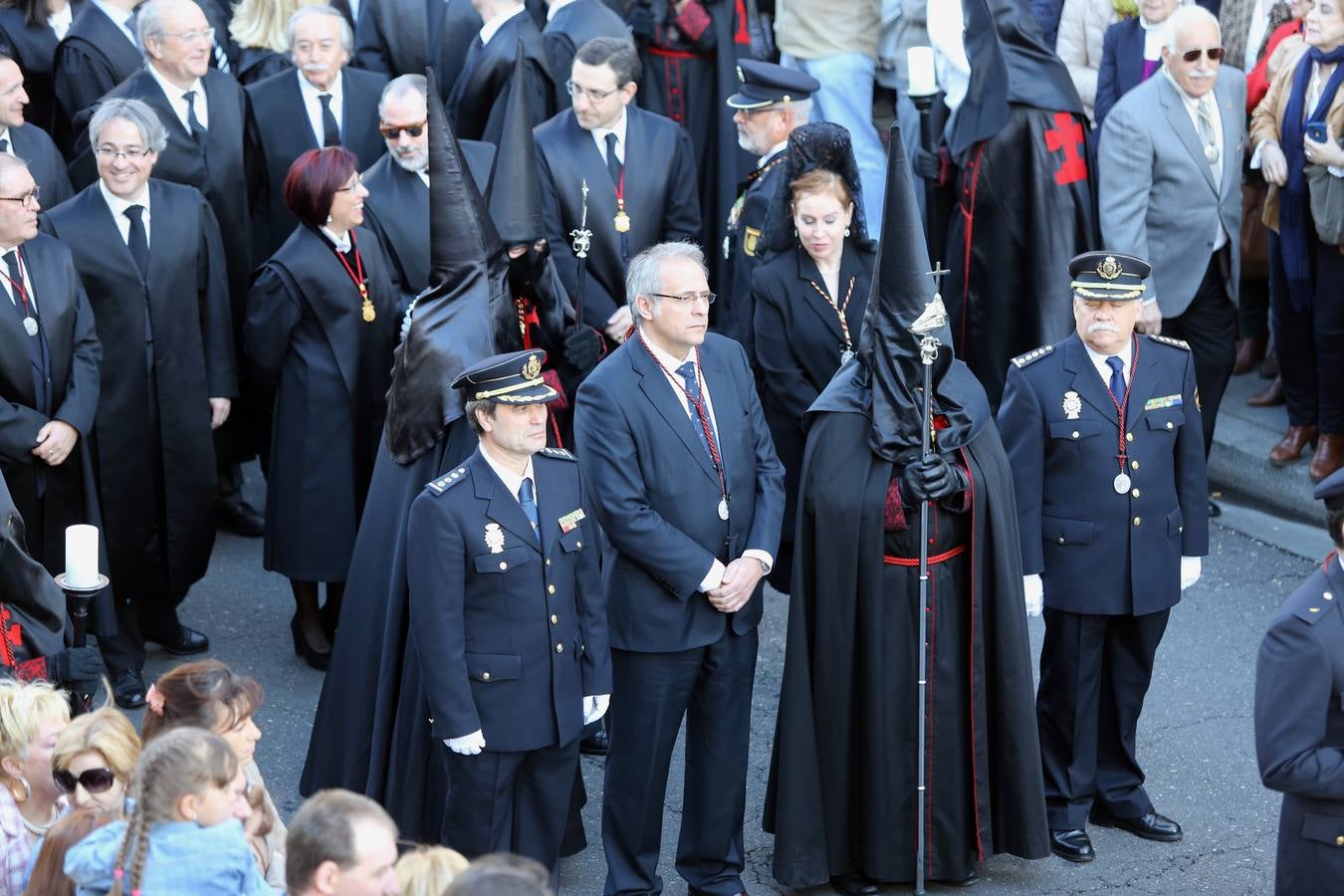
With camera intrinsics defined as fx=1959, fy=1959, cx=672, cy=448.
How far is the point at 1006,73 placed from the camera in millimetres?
8961

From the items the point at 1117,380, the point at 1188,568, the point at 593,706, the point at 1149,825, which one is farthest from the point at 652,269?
the point at 1149,825

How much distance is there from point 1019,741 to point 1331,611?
5.11 feet

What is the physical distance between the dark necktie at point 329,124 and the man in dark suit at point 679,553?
3247 mm

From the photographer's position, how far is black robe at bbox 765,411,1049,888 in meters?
6.17

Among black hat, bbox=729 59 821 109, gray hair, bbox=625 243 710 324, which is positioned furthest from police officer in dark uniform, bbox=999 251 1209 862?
black hat, bbox=729 59 821 109

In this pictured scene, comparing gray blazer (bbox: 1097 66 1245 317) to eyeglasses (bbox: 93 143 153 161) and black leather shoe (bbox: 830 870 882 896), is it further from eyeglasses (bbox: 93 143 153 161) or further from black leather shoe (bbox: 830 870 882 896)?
eyeglasses (bbox: 93 143 153 161)

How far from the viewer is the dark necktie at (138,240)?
7.67 metres

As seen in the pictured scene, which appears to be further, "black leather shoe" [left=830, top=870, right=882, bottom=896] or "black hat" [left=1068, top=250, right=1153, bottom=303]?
"black hat" [left=1068, top=250, right=1153, bottom=303]

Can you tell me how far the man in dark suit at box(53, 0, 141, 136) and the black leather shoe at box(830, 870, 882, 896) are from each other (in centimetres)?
509

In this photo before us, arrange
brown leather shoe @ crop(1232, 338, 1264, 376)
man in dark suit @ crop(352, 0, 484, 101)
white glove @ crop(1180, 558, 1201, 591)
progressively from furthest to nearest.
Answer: brown leather shoe @ crop(1232, 338, 1264, 376) → man in dark suit @ crop(352, 0, 484, 101) → white glove @ crop(1180, 558, 1201, 591)

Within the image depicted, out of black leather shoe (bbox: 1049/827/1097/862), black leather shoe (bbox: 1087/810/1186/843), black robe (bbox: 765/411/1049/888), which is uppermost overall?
black robe (bbox: 765/411/1049/888)

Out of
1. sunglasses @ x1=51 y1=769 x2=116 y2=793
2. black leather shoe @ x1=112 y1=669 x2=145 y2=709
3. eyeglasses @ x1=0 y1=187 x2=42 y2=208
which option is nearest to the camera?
sunglasses @ x1=51 y1=769 x2=116 y2=793

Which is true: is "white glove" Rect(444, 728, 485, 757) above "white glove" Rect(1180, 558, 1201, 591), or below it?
above

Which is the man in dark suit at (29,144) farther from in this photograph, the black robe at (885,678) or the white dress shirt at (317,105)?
the black robe at (885,678)
